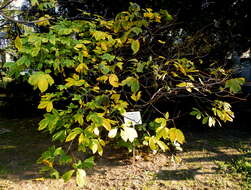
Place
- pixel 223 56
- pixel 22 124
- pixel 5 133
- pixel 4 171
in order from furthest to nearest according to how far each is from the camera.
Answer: pixel 22 124
pixel 5 133
pixel 223 56
pixel 4 171

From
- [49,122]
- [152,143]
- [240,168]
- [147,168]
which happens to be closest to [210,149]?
[240,168]

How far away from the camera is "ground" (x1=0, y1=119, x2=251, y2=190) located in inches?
86.6

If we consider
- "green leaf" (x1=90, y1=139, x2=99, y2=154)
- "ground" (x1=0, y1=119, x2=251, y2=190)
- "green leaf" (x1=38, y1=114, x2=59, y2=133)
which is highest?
"green leaf" (x1=38, y1=114, x2=59, y2=133)

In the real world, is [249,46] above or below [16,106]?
above

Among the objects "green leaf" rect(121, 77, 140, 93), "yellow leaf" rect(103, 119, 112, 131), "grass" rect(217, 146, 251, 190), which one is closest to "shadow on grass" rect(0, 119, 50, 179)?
"yellow leaf" rect(103, 119, 112, 131)

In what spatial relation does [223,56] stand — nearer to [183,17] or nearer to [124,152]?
[183,17]

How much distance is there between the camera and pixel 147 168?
2.55 m

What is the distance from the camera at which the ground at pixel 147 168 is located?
2.20 metres

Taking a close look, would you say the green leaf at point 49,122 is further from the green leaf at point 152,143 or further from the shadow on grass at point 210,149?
the shadow on grass at point 210,149

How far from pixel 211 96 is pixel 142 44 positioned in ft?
5.77

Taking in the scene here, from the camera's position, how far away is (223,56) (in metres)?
3.50

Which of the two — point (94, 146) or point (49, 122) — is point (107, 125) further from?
point (49, 122)

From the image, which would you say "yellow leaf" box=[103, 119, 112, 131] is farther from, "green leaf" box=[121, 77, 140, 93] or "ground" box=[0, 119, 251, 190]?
"ground" box=[0, 119, 251, 190]

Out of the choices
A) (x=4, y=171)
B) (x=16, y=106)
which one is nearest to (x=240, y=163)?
(x=4, y=171)
